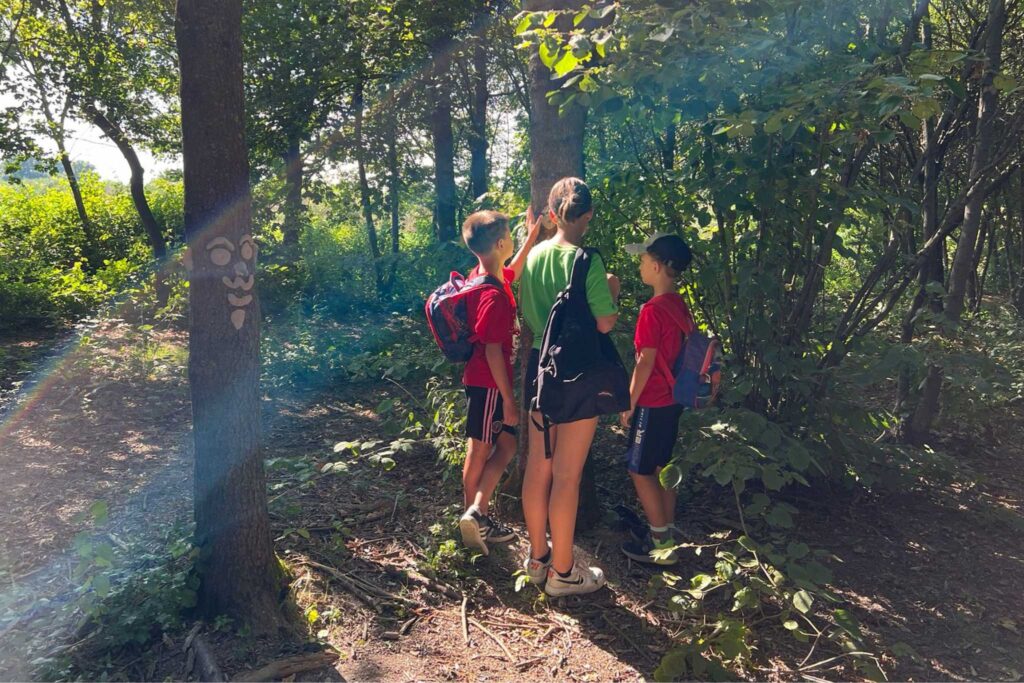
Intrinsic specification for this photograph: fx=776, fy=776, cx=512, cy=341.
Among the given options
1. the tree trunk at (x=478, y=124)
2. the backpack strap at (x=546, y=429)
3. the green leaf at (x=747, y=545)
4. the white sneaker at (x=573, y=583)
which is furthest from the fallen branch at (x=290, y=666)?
the tree trunk at (x=478, y=124)

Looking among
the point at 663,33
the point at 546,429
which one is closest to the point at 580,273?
the point at 546,429

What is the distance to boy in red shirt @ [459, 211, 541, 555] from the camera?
3771 mm

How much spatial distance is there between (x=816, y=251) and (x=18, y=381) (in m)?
8.19

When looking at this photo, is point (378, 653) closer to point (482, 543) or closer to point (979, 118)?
point (482, 543)

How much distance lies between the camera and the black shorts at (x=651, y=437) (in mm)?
4012

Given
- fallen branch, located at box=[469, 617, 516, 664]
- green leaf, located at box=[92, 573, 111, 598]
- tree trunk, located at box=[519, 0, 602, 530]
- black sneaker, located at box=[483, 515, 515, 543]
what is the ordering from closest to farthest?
→ green leaf, located at box=[92, 573, 111, 598], fallen branch, located at box=[469, 617, 516, 664], black sneaker, located at box=[483, 515, 515, 543], tree trunk, located at box=[519, 0, 602, 530]

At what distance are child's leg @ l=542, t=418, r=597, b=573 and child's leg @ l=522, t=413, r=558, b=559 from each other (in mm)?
54

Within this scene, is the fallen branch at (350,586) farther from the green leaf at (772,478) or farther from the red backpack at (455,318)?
the green leaf at (772,478)

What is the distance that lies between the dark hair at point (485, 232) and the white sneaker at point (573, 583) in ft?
5.24

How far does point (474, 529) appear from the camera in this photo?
3.92 m

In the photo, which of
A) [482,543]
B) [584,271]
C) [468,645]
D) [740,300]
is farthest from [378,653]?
[740,300]

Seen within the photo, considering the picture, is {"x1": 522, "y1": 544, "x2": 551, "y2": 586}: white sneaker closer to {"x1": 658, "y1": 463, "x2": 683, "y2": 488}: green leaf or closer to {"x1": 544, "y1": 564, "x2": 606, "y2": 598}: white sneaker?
{"x1": 544, "y1": 564, "x2": 606, "y2": 598}: white sneaker

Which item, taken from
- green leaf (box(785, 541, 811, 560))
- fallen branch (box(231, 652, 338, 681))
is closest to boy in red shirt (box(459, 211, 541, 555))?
fallen branch (box(231, 652, 338, 681))

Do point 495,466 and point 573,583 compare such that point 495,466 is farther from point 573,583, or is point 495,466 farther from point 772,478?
point 772,478
